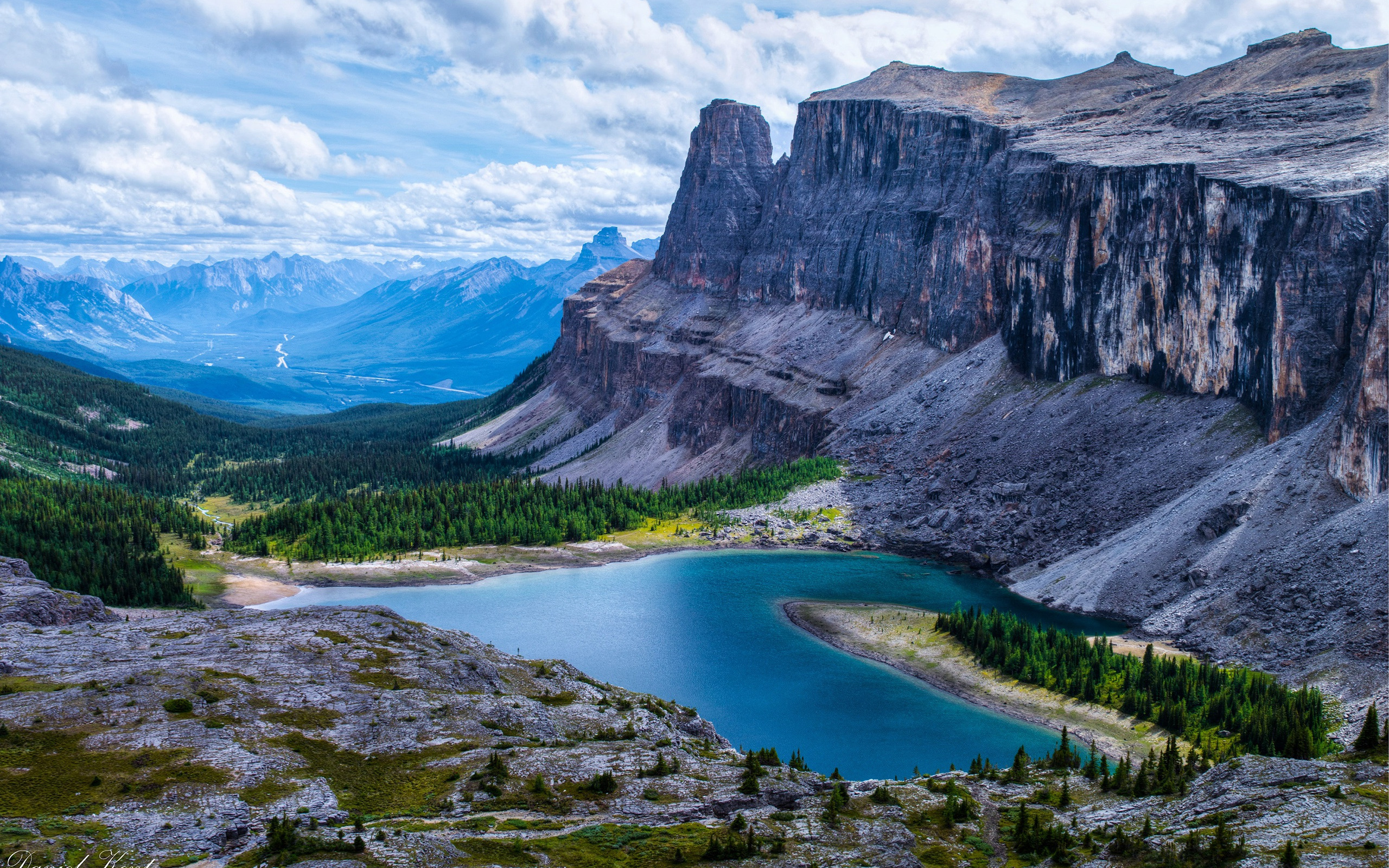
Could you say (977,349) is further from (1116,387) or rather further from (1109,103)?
(1109,103)

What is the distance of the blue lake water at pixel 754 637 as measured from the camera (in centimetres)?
7788

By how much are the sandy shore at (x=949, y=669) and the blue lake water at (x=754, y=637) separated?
5.81 ft

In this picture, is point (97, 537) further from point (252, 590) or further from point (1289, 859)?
point (1289, 859)

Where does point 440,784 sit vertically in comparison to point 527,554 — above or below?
below

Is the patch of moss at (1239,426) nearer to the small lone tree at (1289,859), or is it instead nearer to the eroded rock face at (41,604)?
the small lone tree at (1289,859)

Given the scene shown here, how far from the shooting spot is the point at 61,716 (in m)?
52.0

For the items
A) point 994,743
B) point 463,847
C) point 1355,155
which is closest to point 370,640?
point 463,847

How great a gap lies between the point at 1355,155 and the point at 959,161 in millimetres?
79445

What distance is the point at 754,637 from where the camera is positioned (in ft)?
343

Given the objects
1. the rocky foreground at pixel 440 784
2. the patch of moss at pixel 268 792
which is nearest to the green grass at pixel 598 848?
the rocky foreground at pixel 440 784

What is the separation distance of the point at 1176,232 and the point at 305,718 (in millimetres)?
114725

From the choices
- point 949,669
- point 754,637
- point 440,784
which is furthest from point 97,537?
point 949,669

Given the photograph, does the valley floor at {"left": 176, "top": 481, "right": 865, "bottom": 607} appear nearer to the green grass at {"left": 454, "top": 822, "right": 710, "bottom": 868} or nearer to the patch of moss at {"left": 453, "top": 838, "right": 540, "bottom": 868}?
the patch of moss at {"left": 453, "top": 838, "right": 540, "bottom": 868}

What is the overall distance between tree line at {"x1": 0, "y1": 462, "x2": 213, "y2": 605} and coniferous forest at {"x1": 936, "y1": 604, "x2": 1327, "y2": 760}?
83593mm
